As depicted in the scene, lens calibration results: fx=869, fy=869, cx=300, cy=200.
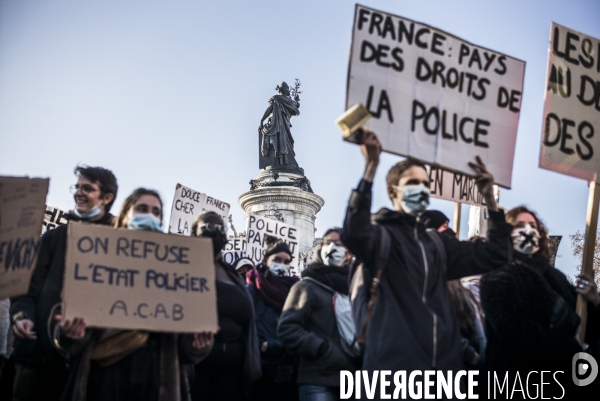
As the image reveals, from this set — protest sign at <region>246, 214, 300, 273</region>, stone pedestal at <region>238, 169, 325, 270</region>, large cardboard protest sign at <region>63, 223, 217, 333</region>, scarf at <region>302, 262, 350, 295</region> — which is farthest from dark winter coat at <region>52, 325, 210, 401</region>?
stone pedestal at <region>238, 169, 325, 270</region>

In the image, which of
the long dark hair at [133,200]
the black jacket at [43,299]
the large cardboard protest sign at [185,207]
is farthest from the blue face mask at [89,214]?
the large cardboard protest sign at [185,207]

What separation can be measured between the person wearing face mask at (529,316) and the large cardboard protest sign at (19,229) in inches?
108

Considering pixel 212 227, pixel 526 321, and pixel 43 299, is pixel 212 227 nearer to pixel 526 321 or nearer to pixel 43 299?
pixel 43 299

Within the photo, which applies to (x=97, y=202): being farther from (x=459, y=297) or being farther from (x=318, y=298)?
Answer: (x=459, y=297)

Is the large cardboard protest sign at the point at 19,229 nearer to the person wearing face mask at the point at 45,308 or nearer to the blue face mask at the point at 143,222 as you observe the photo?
the person wearing face mask at the point at 45,308

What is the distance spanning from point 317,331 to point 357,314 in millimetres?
1513

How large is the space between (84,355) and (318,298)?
203 centimetres

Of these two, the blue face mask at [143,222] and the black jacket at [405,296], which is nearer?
the black jacket at [405,296]

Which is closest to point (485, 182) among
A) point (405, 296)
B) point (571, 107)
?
point (405, 296)

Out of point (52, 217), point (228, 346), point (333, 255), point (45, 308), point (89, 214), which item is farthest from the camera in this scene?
point (52, 217)

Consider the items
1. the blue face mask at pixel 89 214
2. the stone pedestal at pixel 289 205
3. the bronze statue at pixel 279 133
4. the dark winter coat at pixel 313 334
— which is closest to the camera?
the blue face mask at pixel 89 214

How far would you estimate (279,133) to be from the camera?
3102 centimetres

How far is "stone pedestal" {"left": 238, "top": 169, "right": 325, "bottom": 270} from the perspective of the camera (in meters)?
26.5

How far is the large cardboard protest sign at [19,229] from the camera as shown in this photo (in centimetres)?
502
